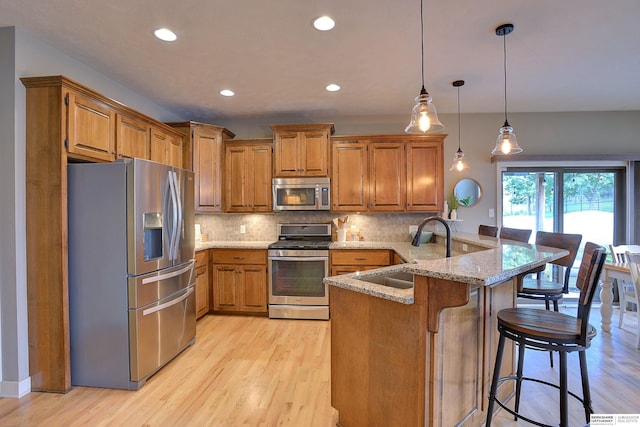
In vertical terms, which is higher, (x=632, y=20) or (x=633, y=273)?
(x=632, y=20)

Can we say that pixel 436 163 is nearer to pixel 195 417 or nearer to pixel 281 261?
pixel 281 261

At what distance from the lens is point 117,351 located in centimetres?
222

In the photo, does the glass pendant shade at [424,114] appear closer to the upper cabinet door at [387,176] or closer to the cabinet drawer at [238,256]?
the upper cabinet door at [387,176]

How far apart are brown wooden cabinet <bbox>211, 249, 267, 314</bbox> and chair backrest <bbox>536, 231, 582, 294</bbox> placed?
2893mm

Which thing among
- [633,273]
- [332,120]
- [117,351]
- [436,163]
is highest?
[332,120]

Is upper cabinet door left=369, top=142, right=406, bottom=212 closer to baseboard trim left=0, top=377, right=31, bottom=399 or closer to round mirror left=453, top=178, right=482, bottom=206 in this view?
round mirror left=453, top=178, right=482, bottom=206

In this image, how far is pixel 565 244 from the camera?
7.22 ft

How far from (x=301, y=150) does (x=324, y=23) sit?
1894 millimetres

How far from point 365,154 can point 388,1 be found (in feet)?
6.94

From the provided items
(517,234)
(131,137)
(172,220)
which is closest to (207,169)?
(131,137)

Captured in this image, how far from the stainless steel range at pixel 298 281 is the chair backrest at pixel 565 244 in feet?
7.13

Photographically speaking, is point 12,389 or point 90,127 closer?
point 12,389

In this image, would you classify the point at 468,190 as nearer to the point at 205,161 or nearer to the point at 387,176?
the point at 387,176

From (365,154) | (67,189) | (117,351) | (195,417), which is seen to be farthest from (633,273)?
(67,189)
